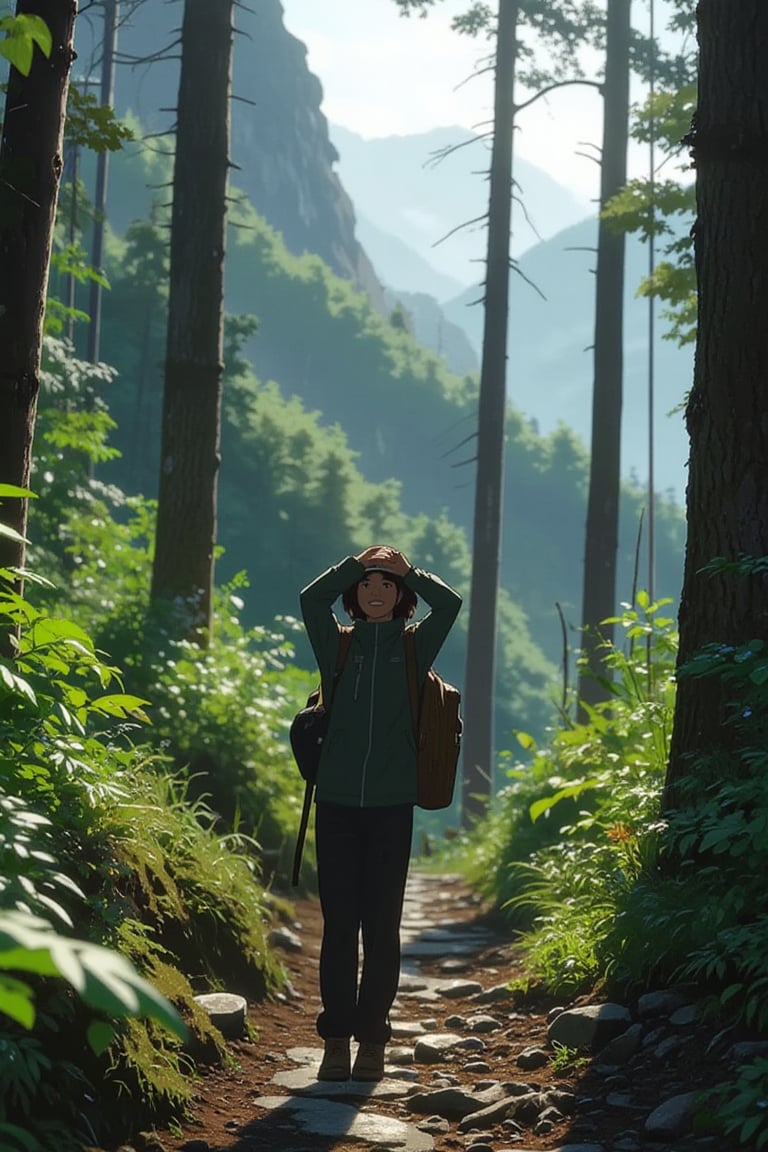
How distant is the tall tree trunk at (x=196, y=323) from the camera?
10.9 m

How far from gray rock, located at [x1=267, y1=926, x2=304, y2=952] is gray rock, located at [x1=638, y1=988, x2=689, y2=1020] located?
3.05m

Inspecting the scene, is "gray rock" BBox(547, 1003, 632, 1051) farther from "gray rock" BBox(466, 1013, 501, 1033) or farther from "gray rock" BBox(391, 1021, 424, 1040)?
"gray rock" BBox(391, 1021, 424, 1040)

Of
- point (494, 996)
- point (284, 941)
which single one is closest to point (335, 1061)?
point (494, 996)

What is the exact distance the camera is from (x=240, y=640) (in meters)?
10.9

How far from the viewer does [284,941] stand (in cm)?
775

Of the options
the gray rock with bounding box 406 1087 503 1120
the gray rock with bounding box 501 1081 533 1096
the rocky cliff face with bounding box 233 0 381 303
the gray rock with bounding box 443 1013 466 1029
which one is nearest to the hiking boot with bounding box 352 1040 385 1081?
the gray rock with bounding box 406 1087 503 1120

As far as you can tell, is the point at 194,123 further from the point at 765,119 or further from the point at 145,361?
the point at 145,361

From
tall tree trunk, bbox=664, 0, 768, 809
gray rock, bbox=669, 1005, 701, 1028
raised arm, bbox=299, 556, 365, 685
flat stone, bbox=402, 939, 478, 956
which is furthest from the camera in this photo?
flat stone, bbox=402, 939, 478, 956

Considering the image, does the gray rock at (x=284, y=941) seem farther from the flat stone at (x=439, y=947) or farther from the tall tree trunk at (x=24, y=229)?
the tall tree trunk at (x=24, y=229)

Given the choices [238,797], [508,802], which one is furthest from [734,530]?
[508,802]

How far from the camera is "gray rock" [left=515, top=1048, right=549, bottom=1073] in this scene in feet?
17.2

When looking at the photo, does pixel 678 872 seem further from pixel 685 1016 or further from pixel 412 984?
pixel 412 984

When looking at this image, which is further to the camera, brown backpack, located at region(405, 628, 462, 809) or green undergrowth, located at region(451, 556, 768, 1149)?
brown backpack, located at region(405, 628, 462, 809)

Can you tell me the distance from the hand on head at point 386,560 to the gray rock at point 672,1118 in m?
2.18
